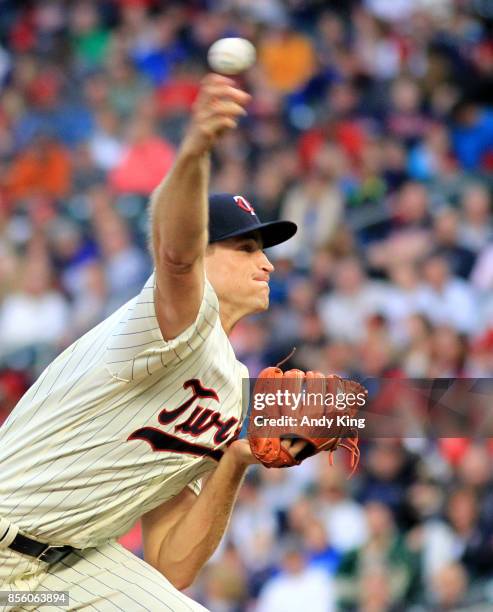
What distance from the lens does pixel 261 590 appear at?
6.93 meters

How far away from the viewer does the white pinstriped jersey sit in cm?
323

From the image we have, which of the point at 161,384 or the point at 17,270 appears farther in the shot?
the point at 17,270

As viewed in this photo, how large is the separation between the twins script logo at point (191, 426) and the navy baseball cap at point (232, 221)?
57cm

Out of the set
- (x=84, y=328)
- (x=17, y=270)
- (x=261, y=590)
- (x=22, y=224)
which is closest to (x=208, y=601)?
(x=261, y=590)

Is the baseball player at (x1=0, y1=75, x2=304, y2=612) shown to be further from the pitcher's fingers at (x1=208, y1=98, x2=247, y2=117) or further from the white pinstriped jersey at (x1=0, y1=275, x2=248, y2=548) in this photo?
the pitcher's fingers at (x1=208, y1=98, x2=247, y2=117)

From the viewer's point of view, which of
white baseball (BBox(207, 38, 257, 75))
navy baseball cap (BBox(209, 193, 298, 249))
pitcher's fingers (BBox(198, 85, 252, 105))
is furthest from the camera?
navy baseball cap (BBox(209, 193, 298, 249))

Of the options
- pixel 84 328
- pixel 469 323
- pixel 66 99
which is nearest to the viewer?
pixel 469 323

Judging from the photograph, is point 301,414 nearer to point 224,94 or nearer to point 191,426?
point 191,426

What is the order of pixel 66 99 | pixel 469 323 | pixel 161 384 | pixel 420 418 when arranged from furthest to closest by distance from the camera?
pixel 66 99 < pixel 469 323 < pixel 420 418 < pixel 161 384

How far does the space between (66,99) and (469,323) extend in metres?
4.59

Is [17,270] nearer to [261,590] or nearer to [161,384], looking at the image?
[261,590]

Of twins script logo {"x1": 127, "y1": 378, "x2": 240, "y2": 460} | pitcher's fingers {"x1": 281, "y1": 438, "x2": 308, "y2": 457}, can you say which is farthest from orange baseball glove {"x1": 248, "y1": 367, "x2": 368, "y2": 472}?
twins script logo {"x1": 127, "y1": 378, "x2": 240, "y2": 460}

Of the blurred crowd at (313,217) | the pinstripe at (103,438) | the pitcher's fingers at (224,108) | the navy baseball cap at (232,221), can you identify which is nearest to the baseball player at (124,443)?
the pinstripe at (103,438)

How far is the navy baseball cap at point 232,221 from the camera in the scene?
3713mm
